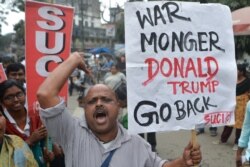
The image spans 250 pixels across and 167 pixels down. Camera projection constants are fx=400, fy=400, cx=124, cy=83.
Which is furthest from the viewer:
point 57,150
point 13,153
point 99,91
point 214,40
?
point 57,150

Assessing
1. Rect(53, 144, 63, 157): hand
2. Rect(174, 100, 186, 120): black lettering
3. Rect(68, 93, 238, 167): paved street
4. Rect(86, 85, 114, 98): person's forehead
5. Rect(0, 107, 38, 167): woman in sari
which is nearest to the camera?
Rect(86, 85, 114, 98): person's forehead

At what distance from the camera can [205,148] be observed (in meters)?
7.05

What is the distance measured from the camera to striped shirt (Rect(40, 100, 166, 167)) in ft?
6.93

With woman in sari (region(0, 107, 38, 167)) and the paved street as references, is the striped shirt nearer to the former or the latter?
woman in sari (region(0, 107, 38, 167))

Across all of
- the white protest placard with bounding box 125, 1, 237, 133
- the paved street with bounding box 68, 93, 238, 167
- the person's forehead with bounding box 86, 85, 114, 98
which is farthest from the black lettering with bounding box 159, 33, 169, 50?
the paved street with bounding box 68, 93, 238, 167

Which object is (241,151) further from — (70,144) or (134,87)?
(70,144)

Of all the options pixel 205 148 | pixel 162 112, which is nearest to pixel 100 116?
pixel 162 112

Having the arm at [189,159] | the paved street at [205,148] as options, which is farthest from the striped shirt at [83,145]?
the paved street at [205,148]

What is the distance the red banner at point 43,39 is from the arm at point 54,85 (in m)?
0.92

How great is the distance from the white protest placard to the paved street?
3.62 metres

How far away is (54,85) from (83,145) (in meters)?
0.36

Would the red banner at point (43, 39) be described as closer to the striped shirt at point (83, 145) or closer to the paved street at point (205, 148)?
the striped shirt at point (83, 145)

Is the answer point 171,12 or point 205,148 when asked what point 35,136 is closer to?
point 171,12

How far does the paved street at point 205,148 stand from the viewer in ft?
20.5
